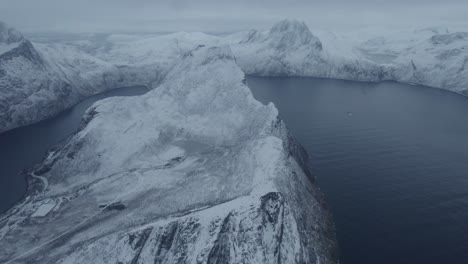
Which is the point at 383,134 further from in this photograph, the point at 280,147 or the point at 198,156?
the point at 198,156

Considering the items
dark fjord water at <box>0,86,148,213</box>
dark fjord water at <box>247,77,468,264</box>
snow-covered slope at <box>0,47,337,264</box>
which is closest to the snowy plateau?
snow-covered slope at <box>0,47,337,264</box>

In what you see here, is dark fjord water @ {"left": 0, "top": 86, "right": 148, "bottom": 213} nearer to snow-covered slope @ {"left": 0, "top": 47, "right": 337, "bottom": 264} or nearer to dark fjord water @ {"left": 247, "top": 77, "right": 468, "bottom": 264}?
snow-covered slope @ {"left": 0, "top": 47, "right": 337, "bottom": 264}

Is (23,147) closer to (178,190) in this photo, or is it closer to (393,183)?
(178,190)

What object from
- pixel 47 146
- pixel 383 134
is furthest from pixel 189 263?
pixel 383 134

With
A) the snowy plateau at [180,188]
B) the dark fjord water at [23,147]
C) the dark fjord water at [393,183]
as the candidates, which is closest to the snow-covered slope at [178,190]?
the snowy plateau at [180,188]

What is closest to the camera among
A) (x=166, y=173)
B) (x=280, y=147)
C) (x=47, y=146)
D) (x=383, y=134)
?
(x=280, y=147)

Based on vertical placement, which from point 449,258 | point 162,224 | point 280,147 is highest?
point 280,147

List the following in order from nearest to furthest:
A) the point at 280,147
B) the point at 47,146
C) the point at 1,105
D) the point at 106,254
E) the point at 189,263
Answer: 1. the point at 189,263
2. the point at 106,254
3. the point at 280,147
4. the point at 47,146
5. the point at 1,105

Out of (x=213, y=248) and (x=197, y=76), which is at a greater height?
(x=197, y=76)
